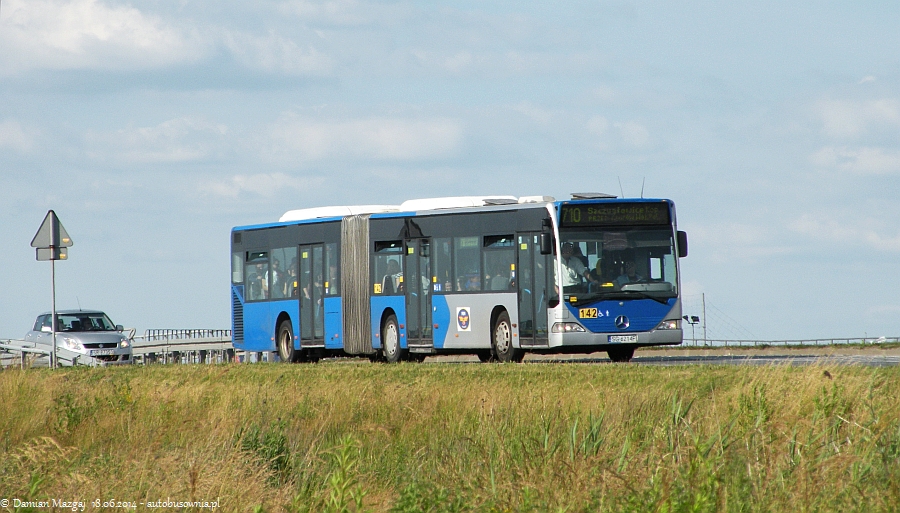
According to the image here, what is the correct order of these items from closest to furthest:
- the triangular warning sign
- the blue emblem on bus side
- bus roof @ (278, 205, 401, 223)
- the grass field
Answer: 1. the grass field
2. the triangular warning sign
3. the blue emblem on bus side
4. bus roof @ (278, 205, 401, 223)

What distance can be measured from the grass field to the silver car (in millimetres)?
14277

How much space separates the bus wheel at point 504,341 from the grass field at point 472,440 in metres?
5.73

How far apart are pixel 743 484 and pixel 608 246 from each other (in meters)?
16.2

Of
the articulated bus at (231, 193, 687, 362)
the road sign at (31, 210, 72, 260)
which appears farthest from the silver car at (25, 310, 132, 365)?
the road sign at (31, 210, 72, 260)

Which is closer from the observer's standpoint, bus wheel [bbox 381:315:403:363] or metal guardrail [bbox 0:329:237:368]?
bus wheel [bbox 381:315:403:363]

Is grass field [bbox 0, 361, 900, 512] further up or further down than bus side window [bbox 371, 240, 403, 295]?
further down

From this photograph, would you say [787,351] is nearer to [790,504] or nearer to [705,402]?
[705,402]

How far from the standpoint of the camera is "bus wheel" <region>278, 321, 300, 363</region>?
31.7m

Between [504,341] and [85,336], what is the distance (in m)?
13.3

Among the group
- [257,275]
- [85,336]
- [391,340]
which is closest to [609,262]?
[391,340]

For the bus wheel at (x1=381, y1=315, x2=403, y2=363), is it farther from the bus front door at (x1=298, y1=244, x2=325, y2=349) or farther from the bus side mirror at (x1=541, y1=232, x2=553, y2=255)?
the bus side mirror at (x1=541, y1=232, x2=553, y2=255)

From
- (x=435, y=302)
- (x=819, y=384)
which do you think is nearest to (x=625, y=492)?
(x=819, y=384)

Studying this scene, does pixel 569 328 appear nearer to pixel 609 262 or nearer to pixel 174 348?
pixel 609 262

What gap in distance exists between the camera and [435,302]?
27.8m
